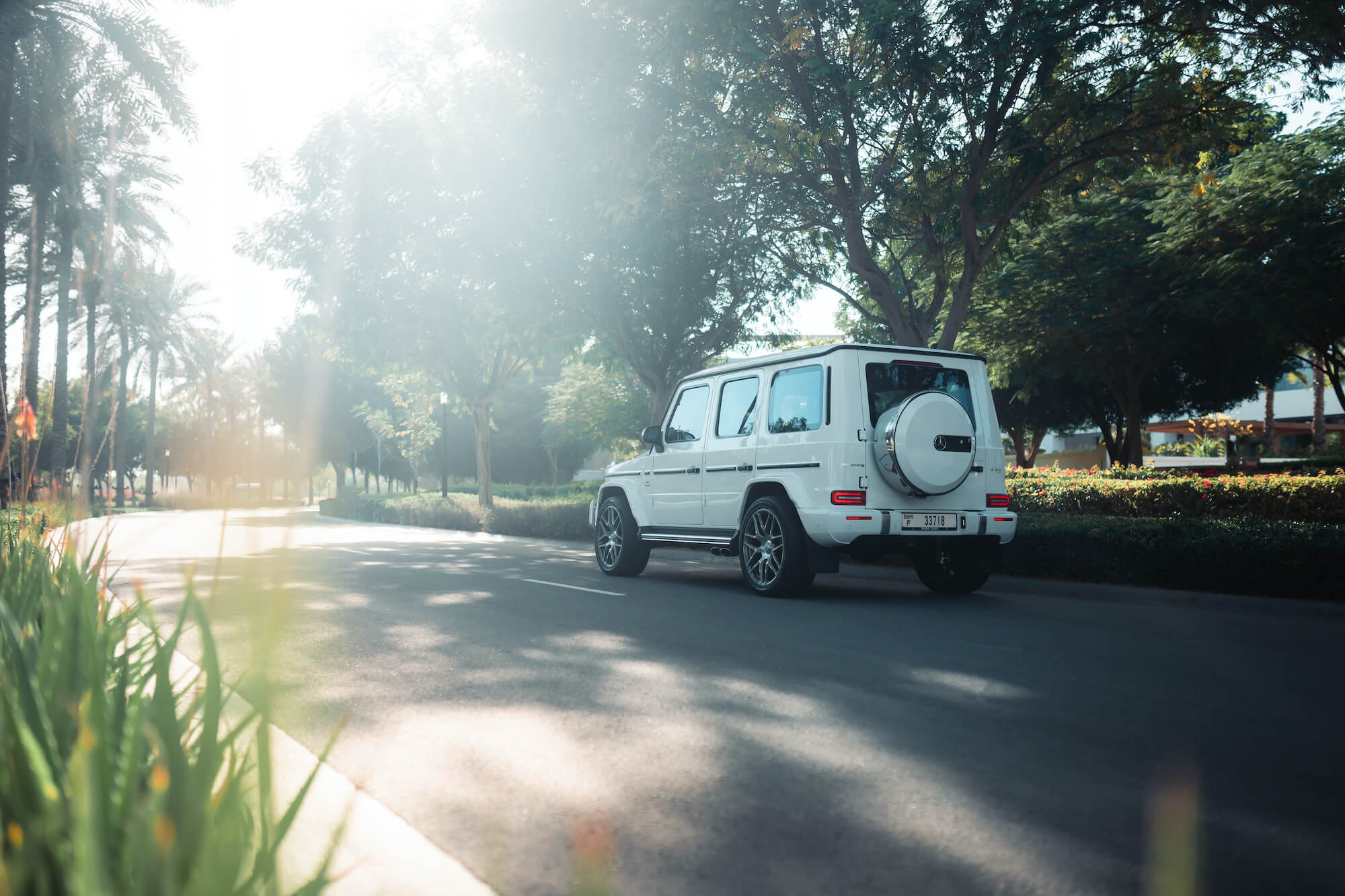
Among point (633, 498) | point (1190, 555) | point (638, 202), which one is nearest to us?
point (1190, 555)

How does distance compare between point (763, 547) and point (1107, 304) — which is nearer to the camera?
point (763, 547)

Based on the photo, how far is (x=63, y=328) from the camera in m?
33.0

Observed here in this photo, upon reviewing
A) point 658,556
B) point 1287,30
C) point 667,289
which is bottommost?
point 658,556

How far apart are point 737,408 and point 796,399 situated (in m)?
1.02

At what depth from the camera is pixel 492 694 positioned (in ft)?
17.7

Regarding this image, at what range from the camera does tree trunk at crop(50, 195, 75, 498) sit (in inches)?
1040

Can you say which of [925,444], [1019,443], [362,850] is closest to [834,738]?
[362,850]

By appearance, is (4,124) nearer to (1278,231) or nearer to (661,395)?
(661,395)

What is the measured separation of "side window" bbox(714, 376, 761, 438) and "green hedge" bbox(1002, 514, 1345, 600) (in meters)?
3.62

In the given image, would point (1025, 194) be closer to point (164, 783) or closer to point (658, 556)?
point (658, 556)

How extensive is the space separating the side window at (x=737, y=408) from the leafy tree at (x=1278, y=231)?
14149 mm

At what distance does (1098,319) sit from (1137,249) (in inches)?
79.6

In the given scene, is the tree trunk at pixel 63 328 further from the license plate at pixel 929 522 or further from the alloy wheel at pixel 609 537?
the license plate at pixel 929 522

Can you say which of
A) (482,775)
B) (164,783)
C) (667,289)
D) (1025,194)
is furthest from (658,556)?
(164,783)
